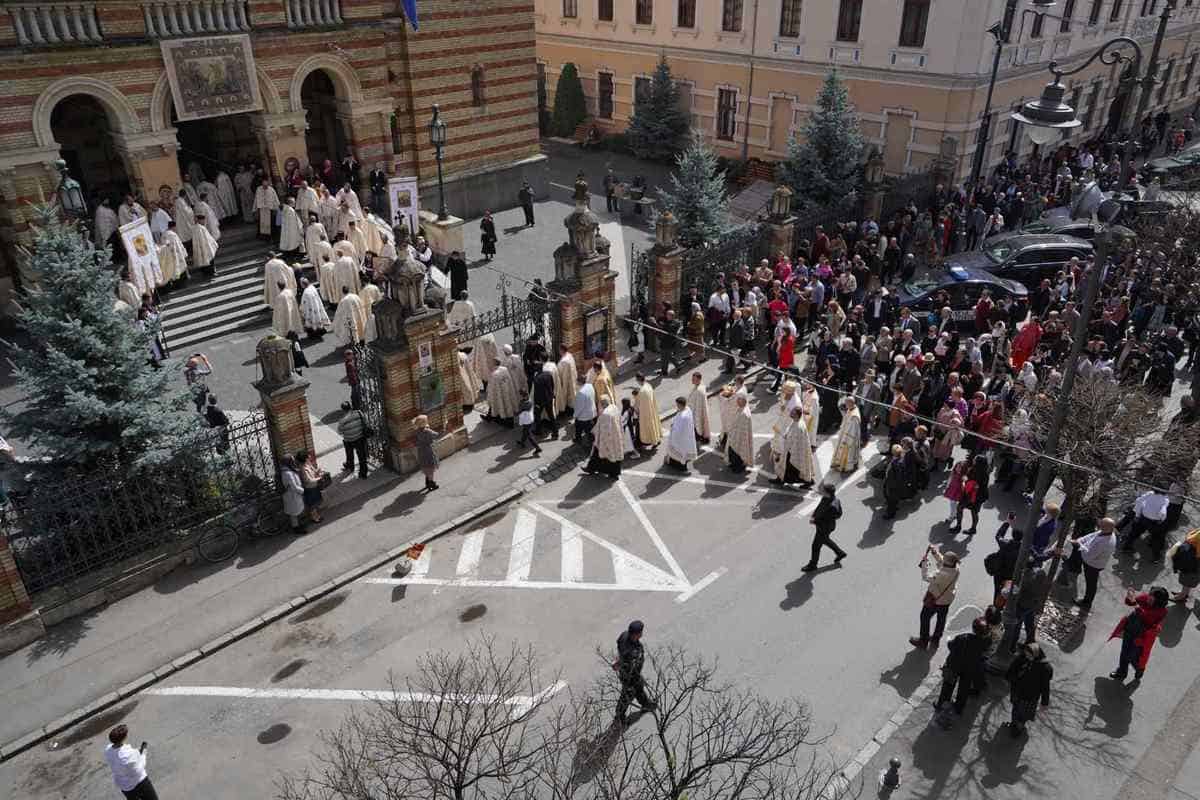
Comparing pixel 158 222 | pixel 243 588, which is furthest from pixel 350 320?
pixel 243 588

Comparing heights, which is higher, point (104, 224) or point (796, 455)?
point (104, 224)

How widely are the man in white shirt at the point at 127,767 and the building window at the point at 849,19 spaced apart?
28567 millimetres

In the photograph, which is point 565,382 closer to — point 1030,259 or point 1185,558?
point 1185,558

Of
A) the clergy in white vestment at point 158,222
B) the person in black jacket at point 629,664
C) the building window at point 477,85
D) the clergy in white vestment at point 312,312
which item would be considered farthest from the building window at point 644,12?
the person in black jacket at point 629,664

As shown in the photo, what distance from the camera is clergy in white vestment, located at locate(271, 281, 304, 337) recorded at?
18.5 meters

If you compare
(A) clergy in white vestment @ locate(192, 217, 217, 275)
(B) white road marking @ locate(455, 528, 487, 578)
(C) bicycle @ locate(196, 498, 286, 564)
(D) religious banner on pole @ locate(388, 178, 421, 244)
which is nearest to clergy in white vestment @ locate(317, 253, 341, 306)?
(D) religious banner on pole @ locate(388, 178, 421, 244)

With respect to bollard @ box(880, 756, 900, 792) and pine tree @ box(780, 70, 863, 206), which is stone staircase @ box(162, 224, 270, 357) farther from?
bollard @ box(880, 756, 900, 792)

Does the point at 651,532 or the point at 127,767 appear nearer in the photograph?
the point at 127,767

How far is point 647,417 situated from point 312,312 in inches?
303

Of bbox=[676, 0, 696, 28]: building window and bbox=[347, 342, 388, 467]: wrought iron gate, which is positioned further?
bbox=[676, 0, 696, 28]: building window

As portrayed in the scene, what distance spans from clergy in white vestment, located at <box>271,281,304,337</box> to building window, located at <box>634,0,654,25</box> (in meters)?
22.0

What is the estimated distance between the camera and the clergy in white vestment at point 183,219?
19.5m

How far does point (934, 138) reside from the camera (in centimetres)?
2850

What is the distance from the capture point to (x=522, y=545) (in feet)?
44.1
